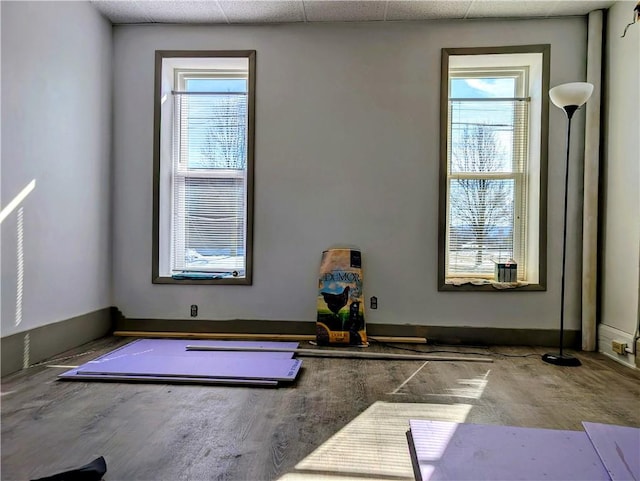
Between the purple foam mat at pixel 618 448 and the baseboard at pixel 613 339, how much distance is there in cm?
151

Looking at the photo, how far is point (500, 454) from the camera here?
4.87 feet

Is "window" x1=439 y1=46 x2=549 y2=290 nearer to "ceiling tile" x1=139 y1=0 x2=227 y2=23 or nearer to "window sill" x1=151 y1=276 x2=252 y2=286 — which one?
"window sill" x1=151 y1=276 x2=252 y2=286

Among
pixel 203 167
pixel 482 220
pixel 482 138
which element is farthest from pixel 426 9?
pixel 203 167

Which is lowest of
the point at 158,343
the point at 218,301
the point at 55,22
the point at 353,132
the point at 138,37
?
the point at 158,343

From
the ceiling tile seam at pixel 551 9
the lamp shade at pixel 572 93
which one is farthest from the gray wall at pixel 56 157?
the ceiling tile seam at pixel 551 9

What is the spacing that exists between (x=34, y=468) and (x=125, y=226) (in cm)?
255

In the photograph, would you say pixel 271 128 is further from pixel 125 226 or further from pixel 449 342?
pixel 449 342

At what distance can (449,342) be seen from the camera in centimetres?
350

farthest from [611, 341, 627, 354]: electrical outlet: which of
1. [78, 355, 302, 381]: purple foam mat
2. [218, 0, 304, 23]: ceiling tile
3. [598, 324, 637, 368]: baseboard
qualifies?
[218, 0, 304, 23]: ceiling tile

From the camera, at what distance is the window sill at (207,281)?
363 cm

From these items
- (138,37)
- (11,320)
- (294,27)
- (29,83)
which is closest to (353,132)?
(294,27)

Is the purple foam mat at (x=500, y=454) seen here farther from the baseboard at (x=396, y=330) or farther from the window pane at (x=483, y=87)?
the window pane at (x=483, y=87)

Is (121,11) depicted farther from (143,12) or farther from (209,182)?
(209,182)

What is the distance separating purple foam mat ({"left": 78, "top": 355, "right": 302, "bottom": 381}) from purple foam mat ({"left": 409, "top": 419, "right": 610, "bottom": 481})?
3.53 ft
